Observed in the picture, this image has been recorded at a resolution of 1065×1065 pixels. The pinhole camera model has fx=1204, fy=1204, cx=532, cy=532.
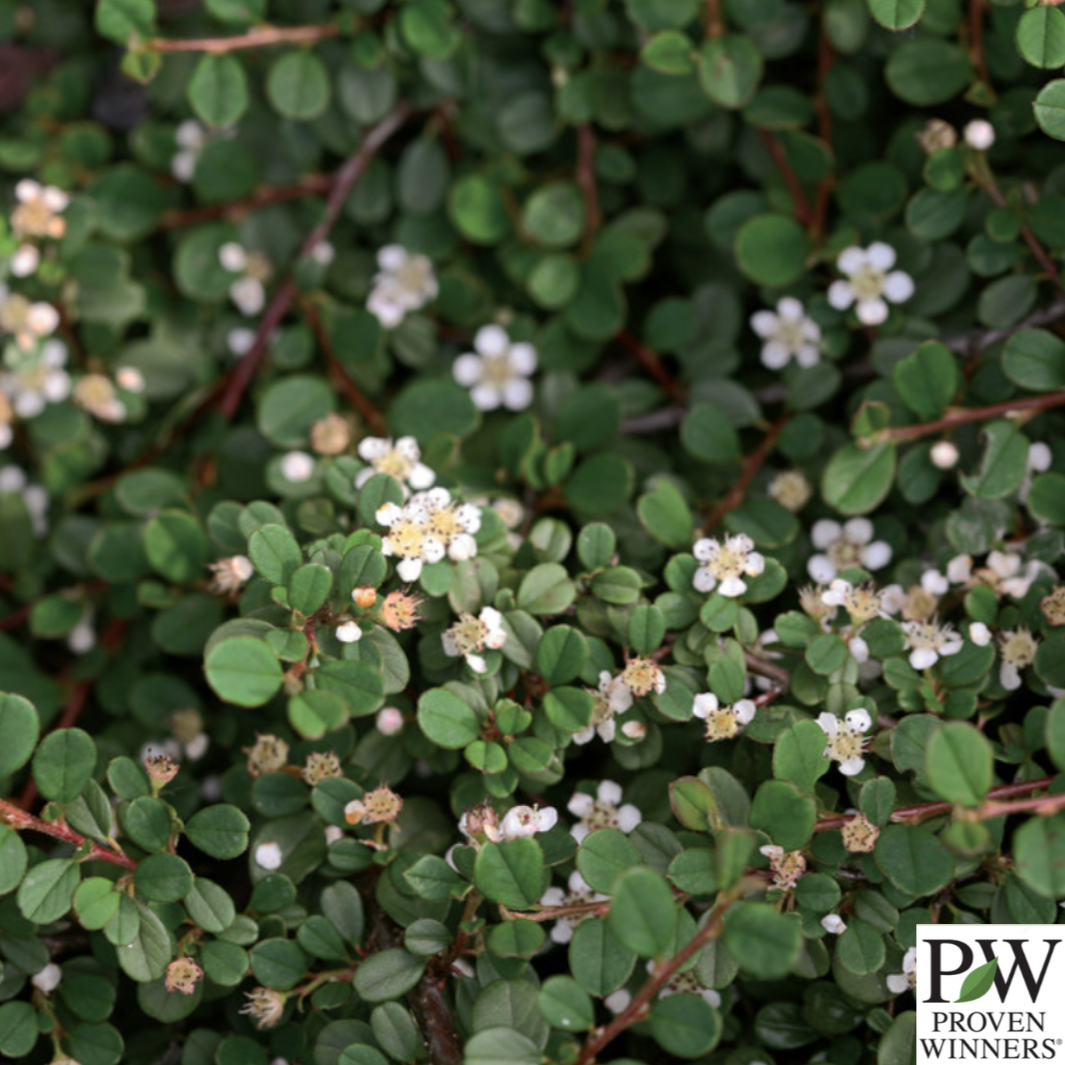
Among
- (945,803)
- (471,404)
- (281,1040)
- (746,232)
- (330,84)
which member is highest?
(330,84)

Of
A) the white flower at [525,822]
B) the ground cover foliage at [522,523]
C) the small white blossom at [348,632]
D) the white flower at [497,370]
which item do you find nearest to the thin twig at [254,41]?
the ground cover foliage at [522,523]

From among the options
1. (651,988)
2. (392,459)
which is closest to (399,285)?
(392,459)

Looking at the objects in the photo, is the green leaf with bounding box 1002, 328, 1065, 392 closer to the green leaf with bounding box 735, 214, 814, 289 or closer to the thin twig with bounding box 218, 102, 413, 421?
the green leaf with bounding box 735, 214, 814, 289

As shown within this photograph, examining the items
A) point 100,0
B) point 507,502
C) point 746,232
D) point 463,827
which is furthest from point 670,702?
point 100,0

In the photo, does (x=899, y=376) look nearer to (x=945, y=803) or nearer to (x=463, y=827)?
(x=945, y=803)

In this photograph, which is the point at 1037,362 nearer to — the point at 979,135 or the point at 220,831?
the point at 979,135

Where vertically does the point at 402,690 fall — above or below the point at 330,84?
below
